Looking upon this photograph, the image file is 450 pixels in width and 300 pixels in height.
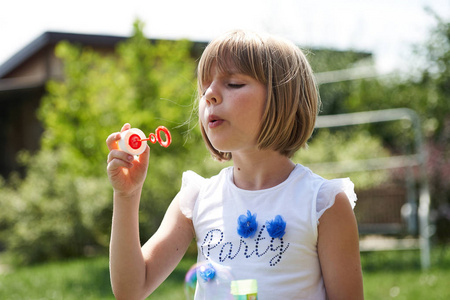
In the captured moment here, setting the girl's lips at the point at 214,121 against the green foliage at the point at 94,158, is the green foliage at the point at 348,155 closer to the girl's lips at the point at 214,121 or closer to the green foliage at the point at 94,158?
the green foliage at the point at 94,158

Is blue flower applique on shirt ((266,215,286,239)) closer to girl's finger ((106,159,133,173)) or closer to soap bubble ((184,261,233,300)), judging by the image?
soap bubble ((184,261,233,300))

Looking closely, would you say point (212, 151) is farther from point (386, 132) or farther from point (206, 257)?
point (386, 132)

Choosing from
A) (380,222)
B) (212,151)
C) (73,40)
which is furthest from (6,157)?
(212,151)

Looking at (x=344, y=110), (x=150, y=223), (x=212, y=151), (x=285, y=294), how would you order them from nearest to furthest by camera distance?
(x=285, y=294)
(x=212, y=151)
(x=150, y=223)
(x=344, y=110)

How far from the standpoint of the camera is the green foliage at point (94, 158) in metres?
8.49

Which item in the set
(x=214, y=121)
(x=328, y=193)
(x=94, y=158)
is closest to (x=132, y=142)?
(x=214, y=121)

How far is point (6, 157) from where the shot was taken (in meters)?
15.4

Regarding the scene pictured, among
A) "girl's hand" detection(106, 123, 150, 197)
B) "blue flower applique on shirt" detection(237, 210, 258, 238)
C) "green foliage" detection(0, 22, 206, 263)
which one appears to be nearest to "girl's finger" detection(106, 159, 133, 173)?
"girl's hand" detection(106, 123, 150, 197)

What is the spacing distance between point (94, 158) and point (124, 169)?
7982 millimetres

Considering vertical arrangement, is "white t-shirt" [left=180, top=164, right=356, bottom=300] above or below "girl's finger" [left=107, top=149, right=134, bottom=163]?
below

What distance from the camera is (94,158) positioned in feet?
30.7

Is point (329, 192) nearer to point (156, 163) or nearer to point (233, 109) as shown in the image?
point (233, 109)

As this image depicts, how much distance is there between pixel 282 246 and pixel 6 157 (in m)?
15.0

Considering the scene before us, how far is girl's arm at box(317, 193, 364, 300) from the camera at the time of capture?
4.92 ft
